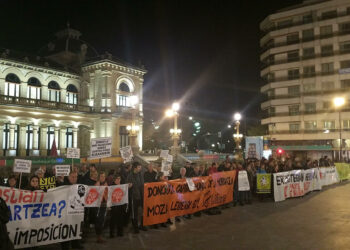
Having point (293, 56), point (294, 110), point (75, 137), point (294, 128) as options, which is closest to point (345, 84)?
point (294, 110)

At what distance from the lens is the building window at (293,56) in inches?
2112

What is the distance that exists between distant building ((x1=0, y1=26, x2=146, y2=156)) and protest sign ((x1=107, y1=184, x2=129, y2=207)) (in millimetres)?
30295

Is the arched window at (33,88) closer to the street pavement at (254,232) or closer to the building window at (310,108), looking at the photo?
the building window at (310,108)

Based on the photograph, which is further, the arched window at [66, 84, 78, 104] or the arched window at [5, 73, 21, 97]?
the arched window at [66, 84, 78, 104]

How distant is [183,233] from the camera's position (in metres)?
9.63

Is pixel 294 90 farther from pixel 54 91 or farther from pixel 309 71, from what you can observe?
pixel 54 91

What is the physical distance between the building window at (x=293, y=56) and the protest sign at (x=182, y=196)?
1743 inches

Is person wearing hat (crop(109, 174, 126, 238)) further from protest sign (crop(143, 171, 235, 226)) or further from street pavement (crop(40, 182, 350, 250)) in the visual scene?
protest sign (crop(143, 171, 235, 226))

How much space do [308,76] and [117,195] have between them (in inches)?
1935

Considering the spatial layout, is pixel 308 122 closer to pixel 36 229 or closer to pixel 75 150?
pixel 75 150

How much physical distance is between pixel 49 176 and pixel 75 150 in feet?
10.4

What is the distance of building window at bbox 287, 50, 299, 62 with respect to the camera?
53653 mm

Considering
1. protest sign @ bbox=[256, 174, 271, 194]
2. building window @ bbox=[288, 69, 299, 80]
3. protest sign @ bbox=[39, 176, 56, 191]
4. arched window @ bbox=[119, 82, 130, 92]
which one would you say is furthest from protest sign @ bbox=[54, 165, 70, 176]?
building window @ bbox=[288, 69, 299, 80]

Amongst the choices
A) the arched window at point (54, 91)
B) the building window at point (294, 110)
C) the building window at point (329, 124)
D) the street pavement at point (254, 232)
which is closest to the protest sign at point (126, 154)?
the street pavement at point (254, 232)
